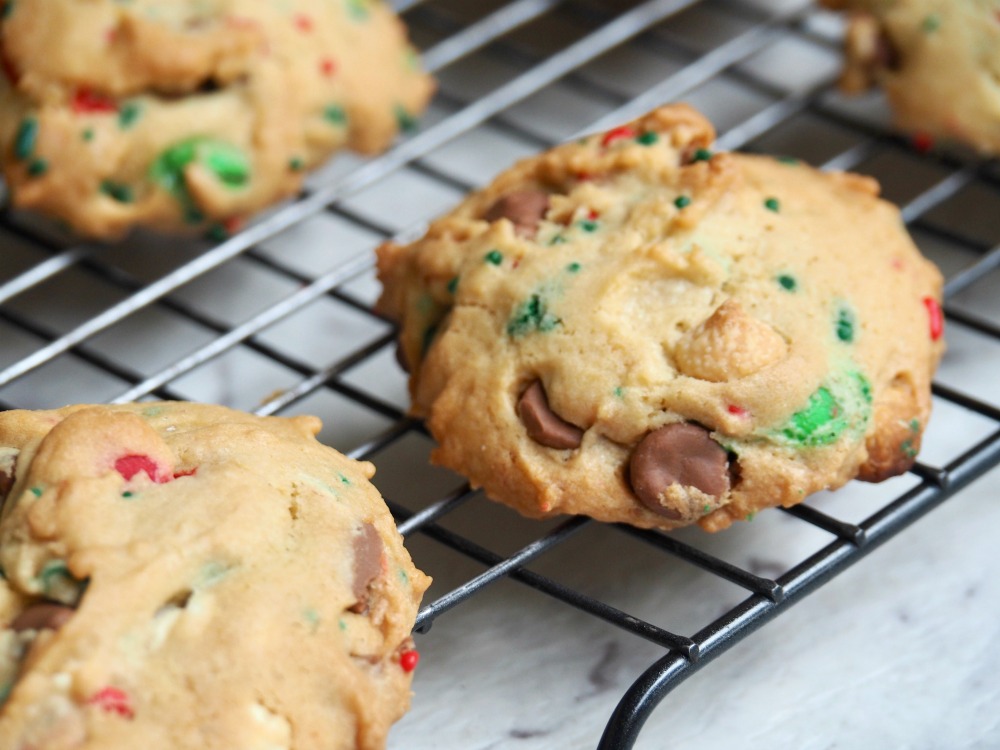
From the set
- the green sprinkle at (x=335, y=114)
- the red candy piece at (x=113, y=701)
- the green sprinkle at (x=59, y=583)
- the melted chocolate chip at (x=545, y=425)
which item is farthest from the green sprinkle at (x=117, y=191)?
the red candy piece at (x=113, y=701)

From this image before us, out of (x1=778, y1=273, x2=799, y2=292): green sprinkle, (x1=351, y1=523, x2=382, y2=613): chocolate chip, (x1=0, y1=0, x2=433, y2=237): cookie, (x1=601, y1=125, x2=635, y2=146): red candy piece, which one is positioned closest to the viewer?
(x1=351, y1=523, x2=382, y2=613): chocolate chip

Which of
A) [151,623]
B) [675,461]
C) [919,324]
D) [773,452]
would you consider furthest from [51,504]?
[919,324]

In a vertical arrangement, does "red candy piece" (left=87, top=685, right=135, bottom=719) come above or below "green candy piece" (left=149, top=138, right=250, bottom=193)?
below

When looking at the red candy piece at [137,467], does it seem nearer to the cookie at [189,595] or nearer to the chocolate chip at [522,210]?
the cookie at [189,595]

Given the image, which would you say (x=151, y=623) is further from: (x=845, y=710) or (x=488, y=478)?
(x=845, y=710)

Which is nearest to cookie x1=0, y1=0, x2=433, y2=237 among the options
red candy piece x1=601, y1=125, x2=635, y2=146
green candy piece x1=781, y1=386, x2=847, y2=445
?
red candy piece x1=601, y1=125, x2=635, y2=146

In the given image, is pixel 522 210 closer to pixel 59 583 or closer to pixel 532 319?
pixel 532 319

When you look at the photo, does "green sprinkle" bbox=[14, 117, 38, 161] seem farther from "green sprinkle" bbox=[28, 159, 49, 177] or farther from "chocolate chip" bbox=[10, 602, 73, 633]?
"chocolate chip" bbox=[10, 602, 73, 633]
